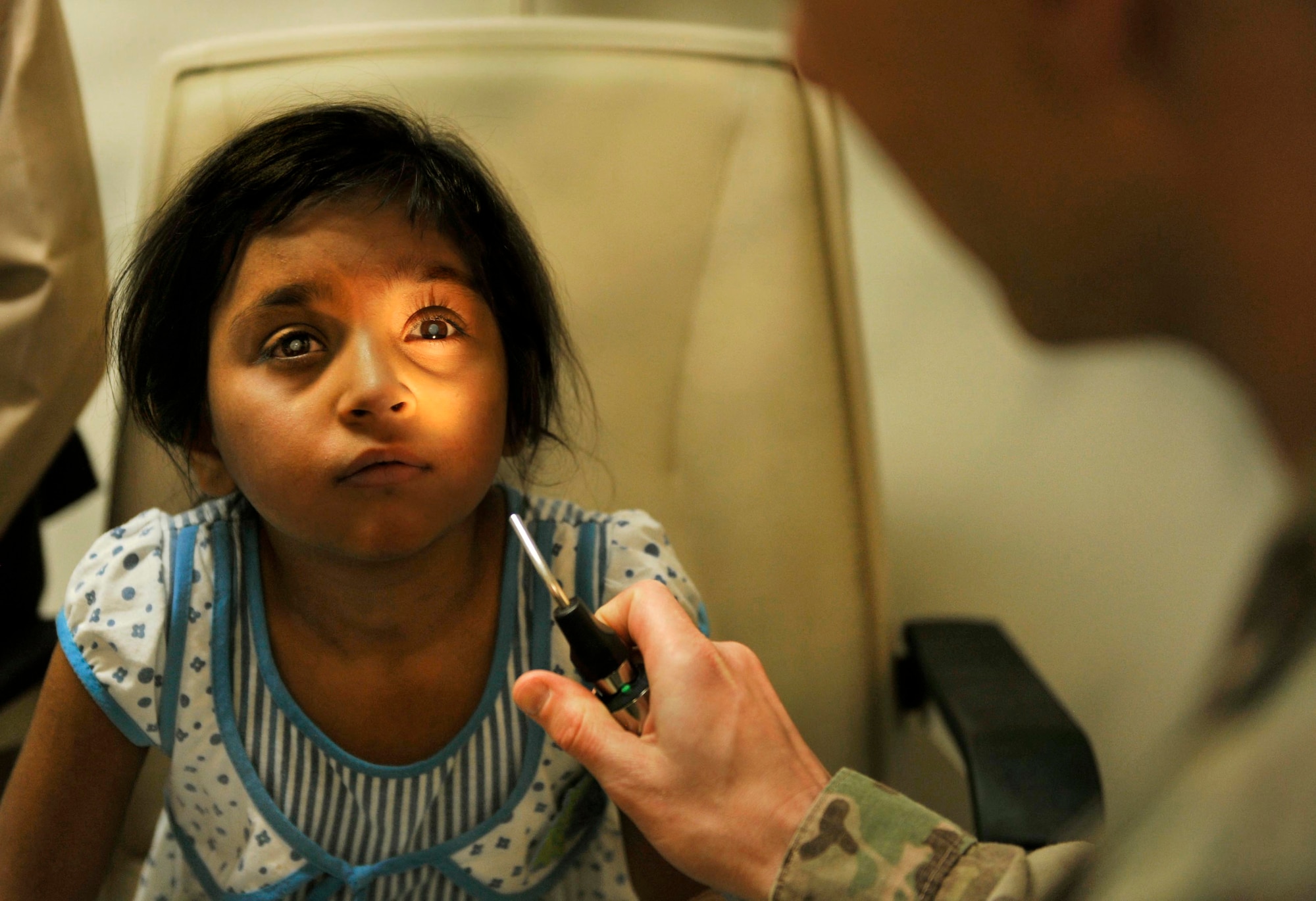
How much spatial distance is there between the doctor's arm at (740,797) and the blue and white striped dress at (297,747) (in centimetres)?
9

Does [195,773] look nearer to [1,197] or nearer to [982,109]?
[1,197]

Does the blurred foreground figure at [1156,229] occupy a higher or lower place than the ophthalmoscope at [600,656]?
higher

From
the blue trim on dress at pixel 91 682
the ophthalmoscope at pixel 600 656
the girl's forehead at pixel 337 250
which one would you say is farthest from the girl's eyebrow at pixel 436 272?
the blue trim on dress at pixel 91 682

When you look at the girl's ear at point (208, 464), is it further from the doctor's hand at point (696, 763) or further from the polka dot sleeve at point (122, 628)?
the doctor's hand at point (696, 763)

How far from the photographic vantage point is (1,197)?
1.64ft

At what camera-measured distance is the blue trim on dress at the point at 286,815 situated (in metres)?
0.53

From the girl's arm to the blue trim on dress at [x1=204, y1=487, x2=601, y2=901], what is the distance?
0.18 feet

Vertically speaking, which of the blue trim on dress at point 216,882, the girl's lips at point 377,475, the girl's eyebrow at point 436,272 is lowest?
the blue trim on dress at point 216,882

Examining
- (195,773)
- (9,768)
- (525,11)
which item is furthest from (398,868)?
(525,11)

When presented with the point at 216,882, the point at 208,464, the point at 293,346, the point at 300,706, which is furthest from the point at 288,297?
the point at 216,882

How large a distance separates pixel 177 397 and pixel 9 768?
9.0 inches

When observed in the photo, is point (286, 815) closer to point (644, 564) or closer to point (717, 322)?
point (644, 564)

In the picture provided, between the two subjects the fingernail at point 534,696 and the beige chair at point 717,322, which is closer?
the fingernail at point 534,696

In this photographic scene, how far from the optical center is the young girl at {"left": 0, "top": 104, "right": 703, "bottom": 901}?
452 mm
